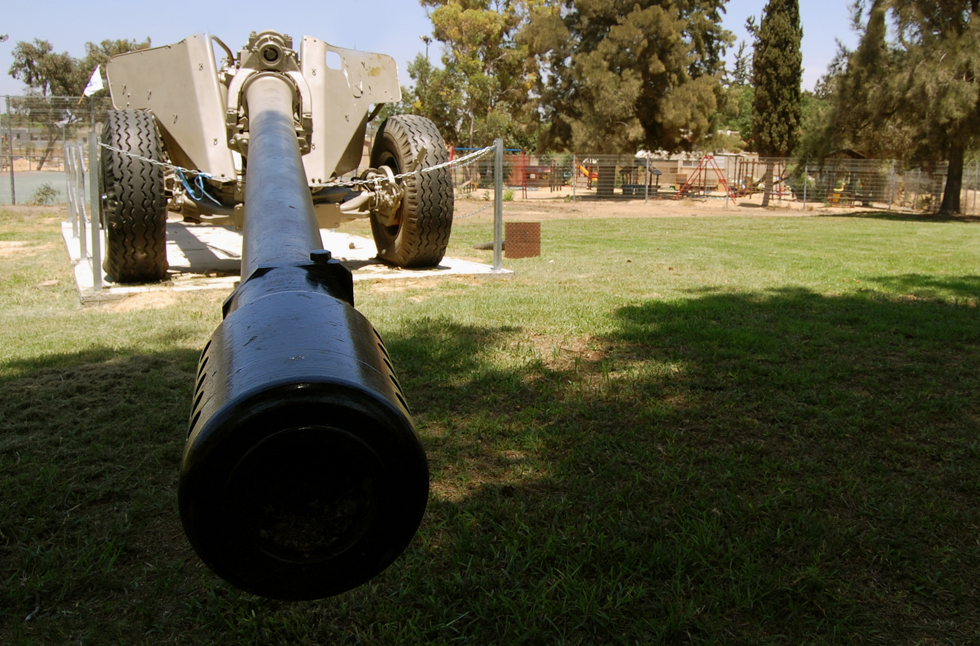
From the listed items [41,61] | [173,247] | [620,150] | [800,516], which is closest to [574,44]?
[620,150]

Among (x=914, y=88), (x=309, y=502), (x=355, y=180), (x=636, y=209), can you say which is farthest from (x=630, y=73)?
(x=309, y=502)

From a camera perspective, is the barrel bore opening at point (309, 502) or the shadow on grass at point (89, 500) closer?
the barrel bore opening at point (309, 502)

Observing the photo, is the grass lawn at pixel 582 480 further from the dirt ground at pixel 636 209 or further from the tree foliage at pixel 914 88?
the tree foliage at pixel 914 88

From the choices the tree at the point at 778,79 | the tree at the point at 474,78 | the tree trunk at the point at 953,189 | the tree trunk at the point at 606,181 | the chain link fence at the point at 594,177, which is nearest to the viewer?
the chain link fence at the point at 594,177

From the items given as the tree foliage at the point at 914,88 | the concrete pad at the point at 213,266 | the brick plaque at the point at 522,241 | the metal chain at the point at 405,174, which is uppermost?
the tree foliage at the point at 914,88

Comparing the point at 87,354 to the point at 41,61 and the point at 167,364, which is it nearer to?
the point at 167,364

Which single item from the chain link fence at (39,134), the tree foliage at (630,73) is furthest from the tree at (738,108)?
the chain link fence at (39,134)

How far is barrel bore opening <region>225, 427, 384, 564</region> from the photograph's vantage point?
85cm

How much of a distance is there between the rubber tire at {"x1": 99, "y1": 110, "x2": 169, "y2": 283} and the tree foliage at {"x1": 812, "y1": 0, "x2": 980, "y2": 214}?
815 inches

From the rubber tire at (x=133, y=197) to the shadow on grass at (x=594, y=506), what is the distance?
2.34 meters

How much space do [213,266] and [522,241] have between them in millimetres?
3477

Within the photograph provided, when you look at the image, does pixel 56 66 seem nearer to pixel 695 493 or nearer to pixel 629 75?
pixel 629 75

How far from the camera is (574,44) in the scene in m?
37.5

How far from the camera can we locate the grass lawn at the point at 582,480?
6.99ft
